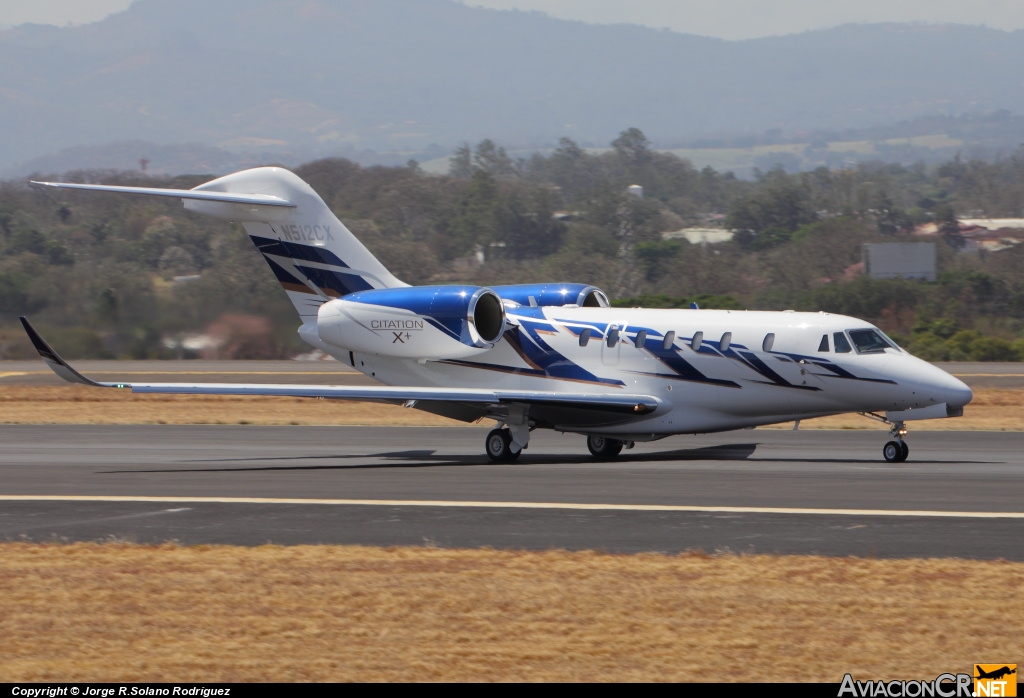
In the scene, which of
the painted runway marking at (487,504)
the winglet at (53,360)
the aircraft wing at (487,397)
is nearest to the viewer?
A: the painted runway marking at (487,504)

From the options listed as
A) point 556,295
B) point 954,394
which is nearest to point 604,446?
point 556,295

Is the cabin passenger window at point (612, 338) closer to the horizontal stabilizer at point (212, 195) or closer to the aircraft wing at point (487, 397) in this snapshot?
the aircraft wing at point (487, 397)

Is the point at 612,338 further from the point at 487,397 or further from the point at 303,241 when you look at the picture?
the point at 303,241

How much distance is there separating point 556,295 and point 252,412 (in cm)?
1206

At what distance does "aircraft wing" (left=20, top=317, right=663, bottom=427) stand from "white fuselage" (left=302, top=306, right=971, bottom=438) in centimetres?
41

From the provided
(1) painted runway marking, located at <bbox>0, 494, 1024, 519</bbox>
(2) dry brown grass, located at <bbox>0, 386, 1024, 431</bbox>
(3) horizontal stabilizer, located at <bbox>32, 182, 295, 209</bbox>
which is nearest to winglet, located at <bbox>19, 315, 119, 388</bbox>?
(1) painted runway marking, located at <bbox>0, 494, 1024, 519</bbox>

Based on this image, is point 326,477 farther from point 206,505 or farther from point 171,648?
point 171,648

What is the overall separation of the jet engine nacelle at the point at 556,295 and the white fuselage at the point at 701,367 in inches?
54.6

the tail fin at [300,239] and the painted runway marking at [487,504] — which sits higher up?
the tail fin at [300,239]

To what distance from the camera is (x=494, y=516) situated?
15742 mm

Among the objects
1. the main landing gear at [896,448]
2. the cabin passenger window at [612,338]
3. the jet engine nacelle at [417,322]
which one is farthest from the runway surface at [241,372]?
the main landing gear at [896,448]

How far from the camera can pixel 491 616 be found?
1022cm

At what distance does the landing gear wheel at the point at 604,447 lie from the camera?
23.1 metres

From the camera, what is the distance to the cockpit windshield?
67.7 ft
